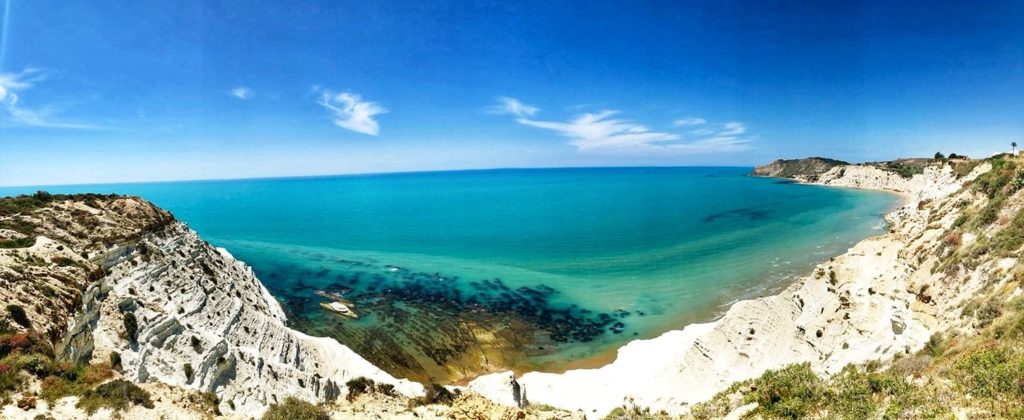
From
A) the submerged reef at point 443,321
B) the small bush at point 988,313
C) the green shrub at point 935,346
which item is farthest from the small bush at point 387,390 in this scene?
the small bush at point 988,313

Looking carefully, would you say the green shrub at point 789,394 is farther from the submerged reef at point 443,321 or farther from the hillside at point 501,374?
the submerged reef at point 443,321

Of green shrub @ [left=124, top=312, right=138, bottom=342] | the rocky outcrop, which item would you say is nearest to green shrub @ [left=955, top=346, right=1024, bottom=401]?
the rocky outcrop

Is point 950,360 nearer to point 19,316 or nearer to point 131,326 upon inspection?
point 19,316

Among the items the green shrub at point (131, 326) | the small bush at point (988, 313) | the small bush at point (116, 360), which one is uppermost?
the small bush at point (988, 313)

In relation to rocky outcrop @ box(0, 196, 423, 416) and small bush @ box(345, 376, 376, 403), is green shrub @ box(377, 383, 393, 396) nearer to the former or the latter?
small bush @ box(345, 376, 376, 403)

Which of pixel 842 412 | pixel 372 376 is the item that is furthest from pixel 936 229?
pixel 372 376

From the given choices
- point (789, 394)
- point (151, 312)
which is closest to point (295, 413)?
point (151, 312)
